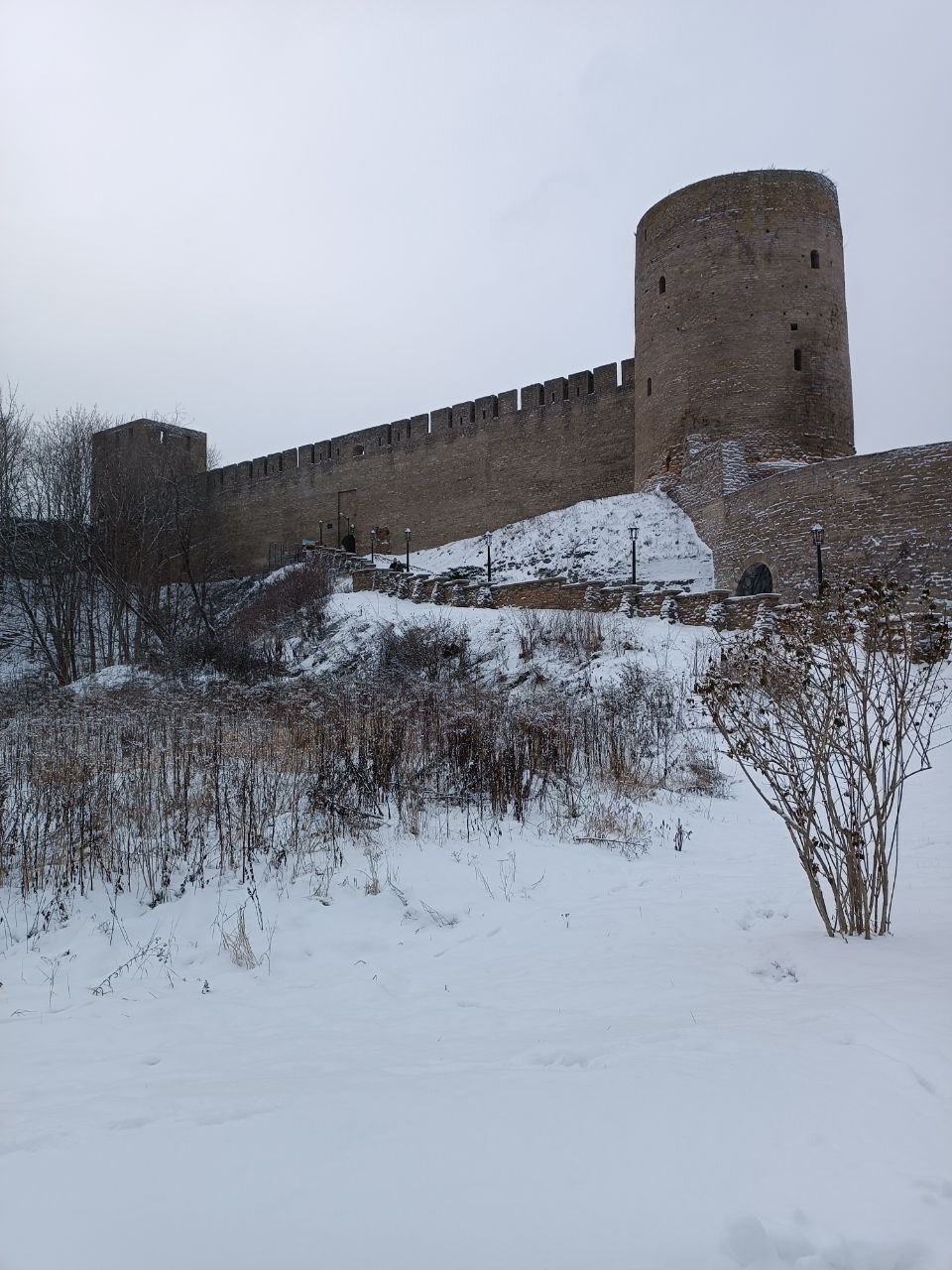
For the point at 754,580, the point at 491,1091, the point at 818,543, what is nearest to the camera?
the point at 491,1091

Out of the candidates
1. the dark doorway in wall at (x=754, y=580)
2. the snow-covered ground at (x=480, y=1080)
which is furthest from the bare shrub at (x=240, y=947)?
the dark doorway in wall at (x=754, y=580)

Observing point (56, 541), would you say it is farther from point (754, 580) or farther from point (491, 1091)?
point (491, 1091)

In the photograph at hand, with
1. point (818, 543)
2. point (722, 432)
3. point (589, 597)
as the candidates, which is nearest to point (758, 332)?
point (722, 432)

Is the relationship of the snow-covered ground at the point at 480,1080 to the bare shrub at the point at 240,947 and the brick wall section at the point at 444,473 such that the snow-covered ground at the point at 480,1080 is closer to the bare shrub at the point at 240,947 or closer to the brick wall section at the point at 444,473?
the bare shrub at the point at 240,947

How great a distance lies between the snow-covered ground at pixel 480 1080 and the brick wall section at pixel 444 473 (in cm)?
2159

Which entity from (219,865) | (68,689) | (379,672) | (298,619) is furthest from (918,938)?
(298,619)

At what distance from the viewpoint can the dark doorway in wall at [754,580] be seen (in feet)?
59.7

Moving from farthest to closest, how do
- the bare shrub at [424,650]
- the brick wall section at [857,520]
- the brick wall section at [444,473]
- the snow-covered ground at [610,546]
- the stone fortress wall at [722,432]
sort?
the brick wall section at [444,473] < the snow-covered ground at [610,546] < the stone fortress wall at [722,432] < the brick wall section at [857,520] < the bare shrub at [424,650]

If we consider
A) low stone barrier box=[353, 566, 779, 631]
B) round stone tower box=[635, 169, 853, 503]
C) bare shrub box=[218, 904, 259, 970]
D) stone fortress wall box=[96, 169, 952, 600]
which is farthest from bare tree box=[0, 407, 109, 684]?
bare shrub box=[218, 904, 259, 970]

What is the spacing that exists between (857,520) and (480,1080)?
1561 cm

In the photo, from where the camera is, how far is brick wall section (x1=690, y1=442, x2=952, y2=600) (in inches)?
590

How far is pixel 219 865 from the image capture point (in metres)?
5.03

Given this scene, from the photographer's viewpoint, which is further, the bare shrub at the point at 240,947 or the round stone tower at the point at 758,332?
the round stone tower at the point at 758,332

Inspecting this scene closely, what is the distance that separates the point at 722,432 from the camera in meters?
20.2
